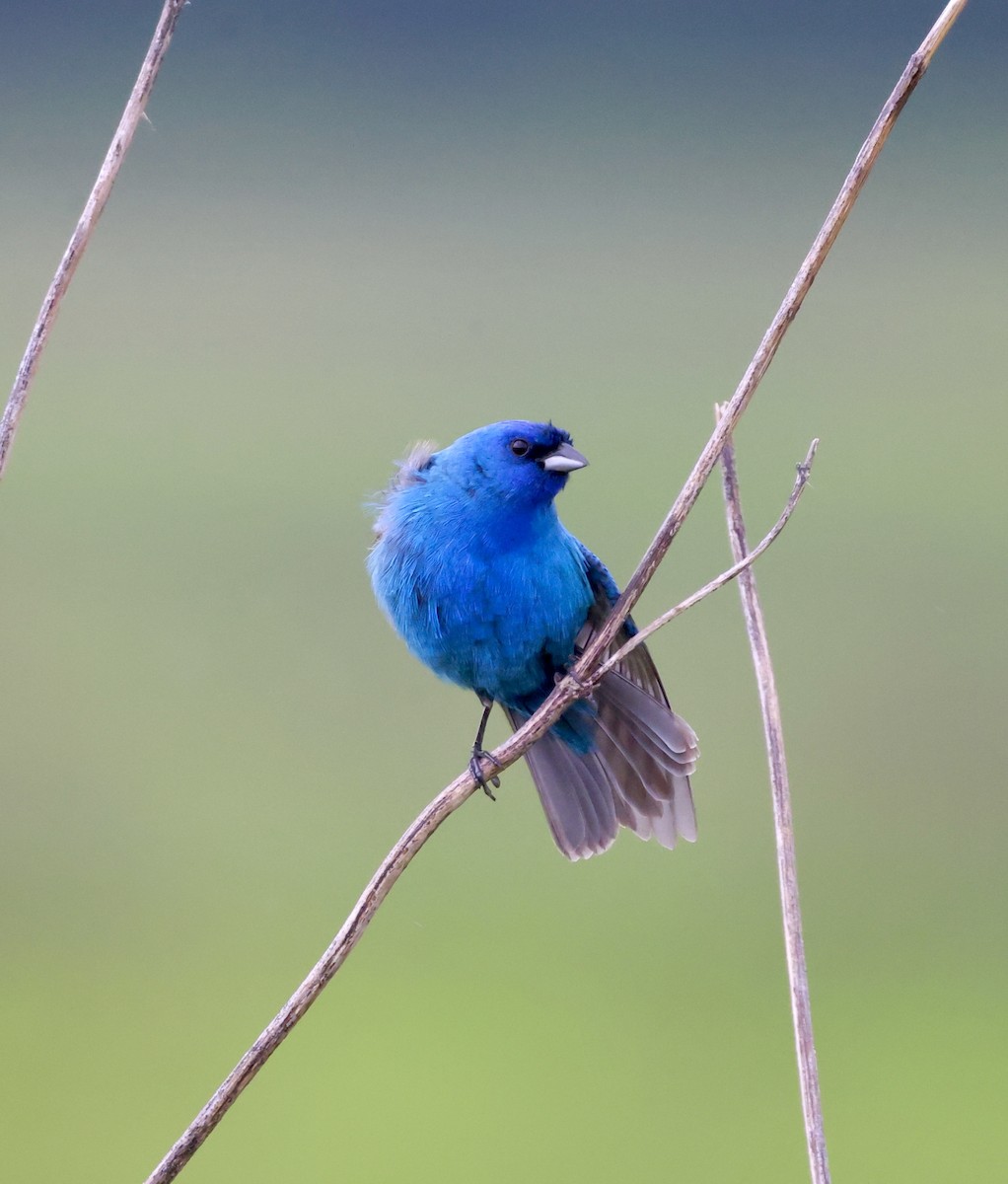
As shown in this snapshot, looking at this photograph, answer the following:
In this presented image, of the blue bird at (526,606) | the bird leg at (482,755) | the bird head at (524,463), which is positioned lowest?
the bird leg at (482,755)

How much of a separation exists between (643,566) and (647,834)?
159cm

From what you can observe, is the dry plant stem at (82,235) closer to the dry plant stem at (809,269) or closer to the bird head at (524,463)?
the dry plant stem at (809,269)

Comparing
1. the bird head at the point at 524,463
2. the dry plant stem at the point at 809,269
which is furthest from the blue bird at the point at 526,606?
the dry plant stem at the point at 809,269

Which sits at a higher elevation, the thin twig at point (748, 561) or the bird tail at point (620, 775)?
the thin twig at point (748, 561)

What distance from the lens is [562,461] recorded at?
10.2ft

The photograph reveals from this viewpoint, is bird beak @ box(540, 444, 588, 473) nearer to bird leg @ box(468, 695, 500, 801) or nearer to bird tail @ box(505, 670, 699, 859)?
bird tail @ box(505, 670, 699, 859)

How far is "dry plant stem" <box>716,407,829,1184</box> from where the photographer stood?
1.84m

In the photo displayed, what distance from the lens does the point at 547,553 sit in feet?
10.5

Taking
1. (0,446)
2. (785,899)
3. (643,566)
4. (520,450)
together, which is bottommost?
(785,899)

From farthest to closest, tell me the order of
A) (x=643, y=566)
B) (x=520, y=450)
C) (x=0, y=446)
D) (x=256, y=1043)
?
(x=520, y=450) < (x=643, y=566) < (x=0, y=446) < (x=256, y=1043)

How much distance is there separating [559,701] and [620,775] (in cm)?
135

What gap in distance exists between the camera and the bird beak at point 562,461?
3.10 meters

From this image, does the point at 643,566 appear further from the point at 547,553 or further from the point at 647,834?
the point at 647,834

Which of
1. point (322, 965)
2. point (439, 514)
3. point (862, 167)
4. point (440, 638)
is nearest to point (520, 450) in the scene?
point (439, 514)
